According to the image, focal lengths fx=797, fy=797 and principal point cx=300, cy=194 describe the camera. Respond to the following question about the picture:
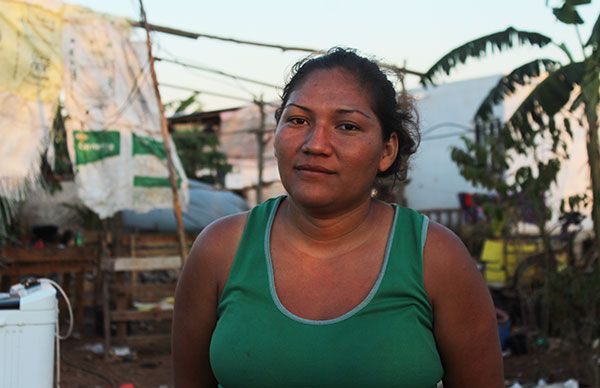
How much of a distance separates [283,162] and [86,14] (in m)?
5.79

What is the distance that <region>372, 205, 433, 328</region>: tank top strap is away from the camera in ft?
5.67

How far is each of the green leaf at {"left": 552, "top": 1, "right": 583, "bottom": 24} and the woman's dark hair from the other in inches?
159

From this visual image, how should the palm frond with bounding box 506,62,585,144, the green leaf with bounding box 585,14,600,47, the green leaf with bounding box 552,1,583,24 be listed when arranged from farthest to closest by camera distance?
the palm frond with bounding box 506,62,585,144 → the green leaf with bounding box 585,14,600,47 → the green leaf with bounding box 552,1,583,24

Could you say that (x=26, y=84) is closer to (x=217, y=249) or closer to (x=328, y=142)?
(x=217, y=249)

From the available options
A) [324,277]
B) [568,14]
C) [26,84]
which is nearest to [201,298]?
[324,277]

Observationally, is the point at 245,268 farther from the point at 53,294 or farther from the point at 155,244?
the point at 155,244

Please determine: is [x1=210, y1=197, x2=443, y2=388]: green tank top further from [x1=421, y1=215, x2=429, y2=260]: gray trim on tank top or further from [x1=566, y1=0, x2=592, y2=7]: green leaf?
[x1=566, y1=0, x2=592, y2=7]: green leaf

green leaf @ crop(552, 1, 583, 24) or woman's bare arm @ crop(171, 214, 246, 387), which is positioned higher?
green leaf @ crop(552, 1, 583, 24)

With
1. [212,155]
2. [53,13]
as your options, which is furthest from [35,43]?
[212,155]

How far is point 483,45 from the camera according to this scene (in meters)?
6.63

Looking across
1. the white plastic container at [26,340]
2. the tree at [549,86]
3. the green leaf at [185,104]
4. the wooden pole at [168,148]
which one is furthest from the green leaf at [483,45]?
the green leaf at [185,104]

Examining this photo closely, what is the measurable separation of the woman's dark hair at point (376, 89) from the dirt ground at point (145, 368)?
5.32 m

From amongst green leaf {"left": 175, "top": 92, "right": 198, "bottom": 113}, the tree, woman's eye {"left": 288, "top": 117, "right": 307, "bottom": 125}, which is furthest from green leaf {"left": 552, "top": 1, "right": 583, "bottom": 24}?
green leaf {"left": 175, "top": 92, "right": 198, "bottom": 113}

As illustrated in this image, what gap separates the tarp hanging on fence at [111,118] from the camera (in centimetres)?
708
